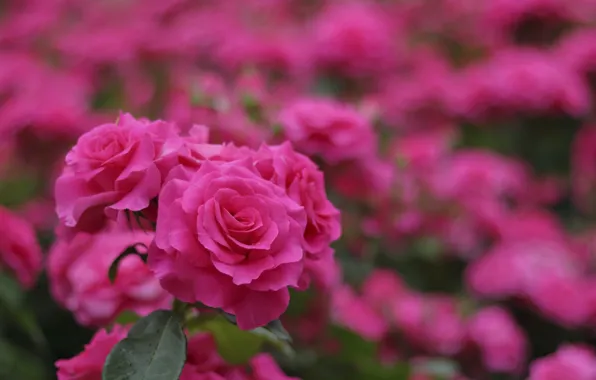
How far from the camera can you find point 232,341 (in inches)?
25.2

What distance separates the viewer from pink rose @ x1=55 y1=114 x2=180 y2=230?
1.74ft

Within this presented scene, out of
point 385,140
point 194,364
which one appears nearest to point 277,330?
point 194,364

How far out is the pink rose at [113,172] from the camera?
1.74 feet

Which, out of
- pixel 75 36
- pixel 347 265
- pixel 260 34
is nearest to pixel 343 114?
pixel 347 265

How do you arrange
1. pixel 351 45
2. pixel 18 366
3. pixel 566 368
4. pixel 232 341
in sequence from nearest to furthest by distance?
pixel 232 341, pixel 566 368, pixel 18 366, pixel 351 45

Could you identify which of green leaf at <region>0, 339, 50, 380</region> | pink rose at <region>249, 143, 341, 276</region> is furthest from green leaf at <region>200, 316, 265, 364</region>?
green leaf at <region>0, 339, 50, 380</region>

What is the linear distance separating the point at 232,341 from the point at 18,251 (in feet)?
0.92

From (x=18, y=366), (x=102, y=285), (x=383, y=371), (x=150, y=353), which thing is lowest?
(x=18, y=366)

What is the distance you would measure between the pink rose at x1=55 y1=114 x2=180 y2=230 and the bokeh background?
0.22 meters

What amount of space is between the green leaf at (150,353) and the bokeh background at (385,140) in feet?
0.87

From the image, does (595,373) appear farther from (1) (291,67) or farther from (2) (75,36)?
(2) (75,36)

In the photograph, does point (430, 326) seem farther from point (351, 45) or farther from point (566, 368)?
point (351, 45)

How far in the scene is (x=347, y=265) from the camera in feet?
3.30

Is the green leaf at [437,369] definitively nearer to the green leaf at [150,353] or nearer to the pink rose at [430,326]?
the pink rose at [430,326]
